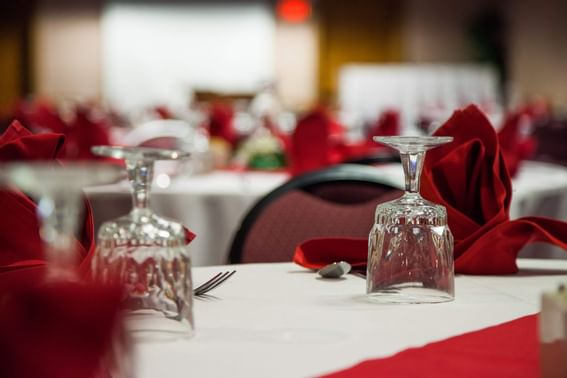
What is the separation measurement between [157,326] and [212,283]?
305 millimetres

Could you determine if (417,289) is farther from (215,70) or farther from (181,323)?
Answer: (215,70)

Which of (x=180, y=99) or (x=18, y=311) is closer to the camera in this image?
(x=18, y=311)

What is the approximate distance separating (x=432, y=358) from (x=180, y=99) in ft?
57.2

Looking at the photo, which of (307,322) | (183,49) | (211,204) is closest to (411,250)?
(307,322)

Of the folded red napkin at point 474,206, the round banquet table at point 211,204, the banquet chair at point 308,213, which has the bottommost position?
the round banquet table at point 211,204

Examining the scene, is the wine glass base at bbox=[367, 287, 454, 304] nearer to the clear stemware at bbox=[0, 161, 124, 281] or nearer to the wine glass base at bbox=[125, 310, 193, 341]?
the wine glass base at bbox=[125, 310, 193, 341]

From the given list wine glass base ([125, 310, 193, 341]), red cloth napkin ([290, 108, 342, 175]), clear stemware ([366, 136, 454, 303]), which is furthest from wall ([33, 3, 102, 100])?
wine glass base ([125, 310, 193, 341])

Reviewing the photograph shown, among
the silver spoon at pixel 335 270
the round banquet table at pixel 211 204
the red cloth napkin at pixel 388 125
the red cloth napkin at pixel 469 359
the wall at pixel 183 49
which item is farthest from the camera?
the wall at pixel 183 49

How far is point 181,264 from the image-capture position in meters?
0.90

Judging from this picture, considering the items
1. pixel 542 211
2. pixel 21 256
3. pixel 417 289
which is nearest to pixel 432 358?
pixel 417 289

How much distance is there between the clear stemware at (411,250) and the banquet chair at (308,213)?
2.31 ft

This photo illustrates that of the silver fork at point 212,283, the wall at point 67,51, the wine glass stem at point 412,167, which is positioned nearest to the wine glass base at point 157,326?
the silver fork at point 212,283

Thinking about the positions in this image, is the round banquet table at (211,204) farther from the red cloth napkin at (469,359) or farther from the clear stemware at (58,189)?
the clear stemware at (58,189)

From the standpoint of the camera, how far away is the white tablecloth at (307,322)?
87cm
